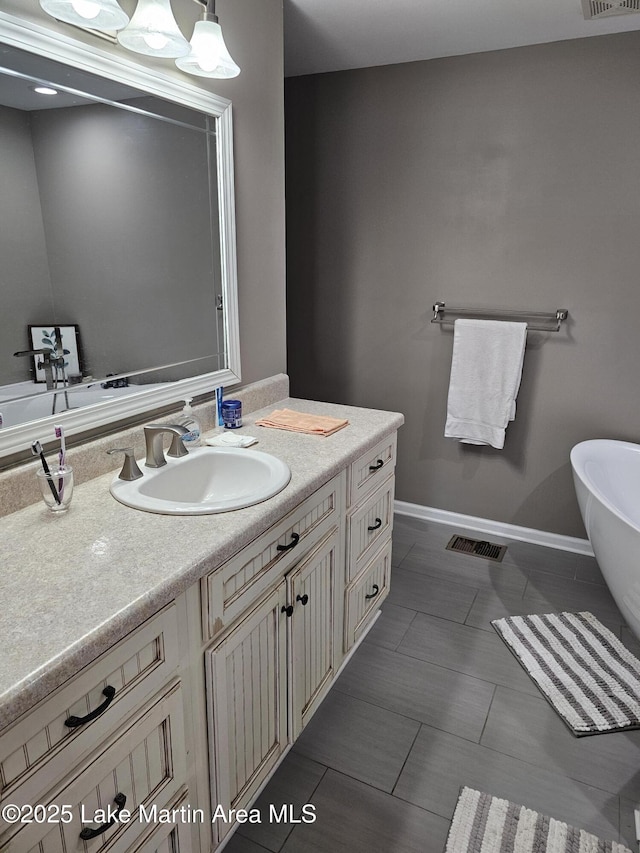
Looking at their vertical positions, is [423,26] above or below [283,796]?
above

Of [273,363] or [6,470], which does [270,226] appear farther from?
[6,470]

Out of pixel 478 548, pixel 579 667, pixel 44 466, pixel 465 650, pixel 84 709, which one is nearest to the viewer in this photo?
pixel 84 709

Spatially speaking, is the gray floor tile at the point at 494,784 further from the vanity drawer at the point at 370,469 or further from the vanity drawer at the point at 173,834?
the vanity drawer at the point at 370,469

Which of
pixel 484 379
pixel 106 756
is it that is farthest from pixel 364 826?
pixel 484 379

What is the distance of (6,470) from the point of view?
1359 millimetres

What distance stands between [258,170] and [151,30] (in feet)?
2.40

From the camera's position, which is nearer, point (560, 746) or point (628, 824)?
point (628, 824)

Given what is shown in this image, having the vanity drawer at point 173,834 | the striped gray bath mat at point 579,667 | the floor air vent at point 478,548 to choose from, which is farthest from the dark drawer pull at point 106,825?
the floor air vent at point 478,548

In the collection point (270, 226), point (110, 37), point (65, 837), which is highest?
point (110, 37)

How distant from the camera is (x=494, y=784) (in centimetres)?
169

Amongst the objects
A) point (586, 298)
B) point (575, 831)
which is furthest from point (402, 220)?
point (575, 831)

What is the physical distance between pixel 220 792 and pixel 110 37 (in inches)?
72.3

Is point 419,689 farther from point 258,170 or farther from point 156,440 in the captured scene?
point 258,170

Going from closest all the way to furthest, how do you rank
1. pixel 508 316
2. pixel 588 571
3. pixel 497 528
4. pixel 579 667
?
pixel 579 667, pixel 588 571, pixel 508 316, pixel 497 528
